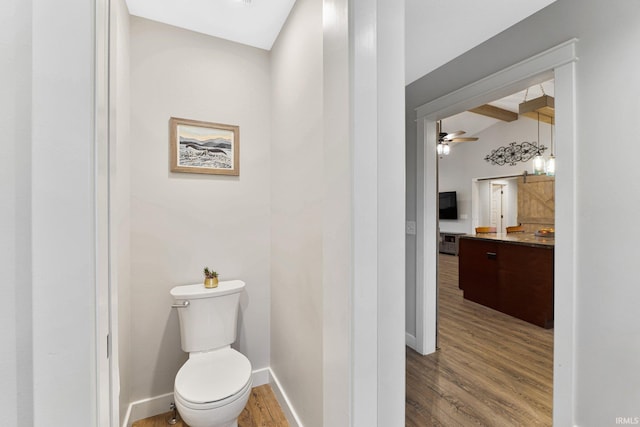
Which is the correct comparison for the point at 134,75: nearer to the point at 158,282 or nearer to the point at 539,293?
the point at 158,282

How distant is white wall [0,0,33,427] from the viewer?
500 mm

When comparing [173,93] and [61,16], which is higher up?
[173,93]

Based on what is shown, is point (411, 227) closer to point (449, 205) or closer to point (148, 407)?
point (148, 407)

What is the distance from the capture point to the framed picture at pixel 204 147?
73.5 inches

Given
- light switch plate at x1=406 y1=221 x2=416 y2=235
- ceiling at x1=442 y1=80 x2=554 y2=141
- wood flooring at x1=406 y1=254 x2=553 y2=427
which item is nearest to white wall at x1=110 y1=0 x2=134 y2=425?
wood flooring at x1=406 y1=254 x2=553 y2=427

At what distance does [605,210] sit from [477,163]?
6.48 meters

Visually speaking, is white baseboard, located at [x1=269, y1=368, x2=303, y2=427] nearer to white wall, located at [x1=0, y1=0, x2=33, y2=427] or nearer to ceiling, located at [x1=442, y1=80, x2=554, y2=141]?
white wall, located at [x1=0, y1=0, x2=33, y2=427]

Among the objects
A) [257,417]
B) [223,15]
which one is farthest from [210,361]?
[223,15]

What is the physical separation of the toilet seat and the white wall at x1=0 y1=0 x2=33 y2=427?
97 centimetres

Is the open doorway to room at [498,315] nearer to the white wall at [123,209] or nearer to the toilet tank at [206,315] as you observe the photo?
the toilet tank at [206,315]

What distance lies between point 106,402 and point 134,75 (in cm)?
186

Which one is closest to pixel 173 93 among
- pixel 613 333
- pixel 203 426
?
pixel 203 426

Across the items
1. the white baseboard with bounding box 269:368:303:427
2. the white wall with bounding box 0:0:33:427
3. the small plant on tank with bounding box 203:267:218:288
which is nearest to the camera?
the white wall with bounding box 0:0:33:427

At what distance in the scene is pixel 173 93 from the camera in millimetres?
1855
